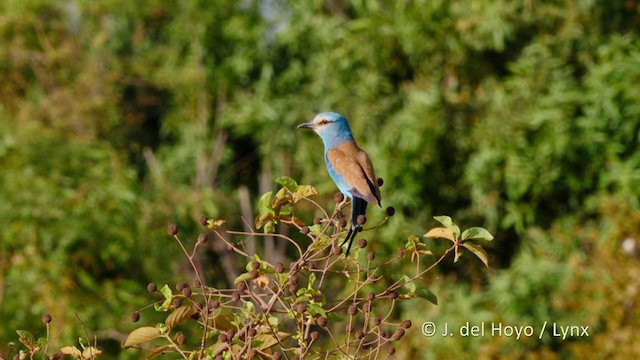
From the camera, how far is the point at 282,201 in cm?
285

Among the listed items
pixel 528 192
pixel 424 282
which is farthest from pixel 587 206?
pixel 424 282

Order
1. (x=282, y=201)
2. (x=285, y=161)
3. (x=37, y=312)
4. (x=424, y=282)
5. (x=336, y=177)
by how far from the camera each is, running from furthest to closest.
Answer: (x=285, y=161) < (x=424, y=282) < (x=37, y=312) < (x=336, y=177) < (x=282, y=201)

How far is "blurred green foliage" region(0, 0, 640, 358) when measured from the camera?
7.37 metres

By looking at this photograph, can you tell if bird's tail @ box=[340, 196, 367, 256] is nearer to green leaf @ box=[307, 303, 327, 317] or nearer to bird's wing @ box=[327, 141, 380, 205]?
bird's wing @ box=[327, 141, 380, 205]

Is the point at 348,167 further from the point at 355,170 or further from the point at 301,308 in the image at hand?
the point at 301,308

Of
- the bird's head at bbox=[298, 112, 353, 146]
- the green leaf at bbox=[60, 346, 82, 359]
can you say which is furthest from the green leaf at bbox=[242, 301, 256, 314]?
the bird's head at bbox=[298, 112, 353, 146]

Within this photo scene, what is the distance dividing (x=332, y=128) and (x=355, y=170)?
0.53 metres

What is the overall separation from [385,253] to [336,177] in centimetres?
491

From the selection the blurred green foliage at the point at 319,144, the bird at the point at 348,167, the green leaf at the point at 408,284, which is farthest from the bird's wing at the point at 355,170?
the blurred green foliage at the point at 319,144

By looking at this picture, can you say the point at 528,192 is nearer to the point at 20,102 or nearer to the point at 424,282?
the point at 424,282

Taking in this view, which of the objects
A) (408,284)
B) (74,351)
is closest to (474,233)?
(408,284)

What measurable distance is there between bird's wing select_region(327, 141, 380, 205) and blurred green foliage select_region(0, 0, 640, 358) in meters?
3.74

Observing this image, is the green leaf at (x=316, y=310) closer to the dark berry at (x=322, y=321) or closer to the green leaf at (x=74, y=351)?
the dark berry at (x=322, y=321)

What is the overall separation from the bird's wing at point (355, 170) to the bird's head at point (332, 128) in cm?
9
